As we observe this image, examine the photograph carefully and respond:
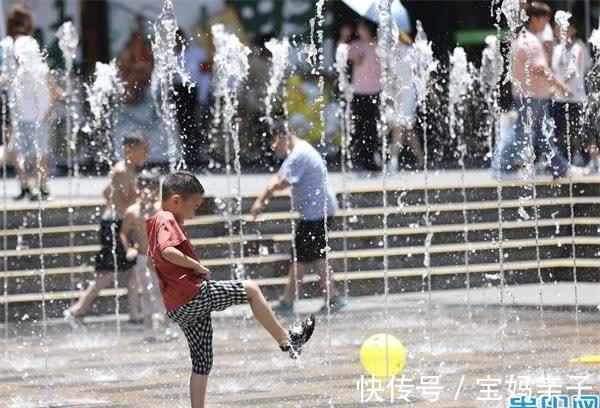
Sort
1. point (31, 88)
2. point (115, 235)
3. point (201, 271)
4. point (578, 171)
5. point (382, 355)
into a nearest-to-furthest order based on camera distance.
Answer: point (201, 271) < point (382, 355) < point (115, 235) < point (31, 88) < point (578, 171)

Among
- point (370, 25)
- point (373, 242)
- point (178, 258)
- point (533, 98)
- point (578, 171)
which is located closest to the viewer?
point (178, 258)

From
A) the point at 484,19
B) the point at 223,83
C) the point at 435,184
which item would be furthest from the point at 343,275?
the point at 484,19

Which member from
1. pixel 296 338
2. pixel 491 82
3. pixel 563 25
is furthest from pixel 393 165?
pixel 296 338

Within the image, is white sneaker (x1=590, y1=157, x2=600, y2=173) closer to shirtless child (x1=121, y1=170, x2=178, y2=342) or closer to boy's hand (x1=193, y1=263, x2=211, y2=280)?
shirtless child (x1=121, y1=170, x2=178, y2=342)

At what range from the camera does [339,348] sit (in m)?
10.1

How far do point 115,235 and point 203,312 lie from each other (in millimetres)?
4645

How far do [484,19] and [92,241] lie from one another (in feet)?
24.8

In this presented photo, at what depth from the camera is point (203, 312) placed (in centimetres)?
712

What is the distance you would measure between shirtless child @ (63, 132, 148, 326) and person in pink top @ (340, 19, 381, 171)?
4799mm

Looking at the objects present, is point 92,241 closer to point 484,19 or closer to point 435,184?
point 435,184

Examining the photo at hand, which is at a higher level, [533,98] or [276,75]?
[276,75]

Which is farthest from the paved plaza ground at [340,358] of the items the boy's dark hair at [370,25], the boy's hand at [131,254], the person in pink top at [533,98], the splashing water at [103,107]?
the splashing water at [103,107]

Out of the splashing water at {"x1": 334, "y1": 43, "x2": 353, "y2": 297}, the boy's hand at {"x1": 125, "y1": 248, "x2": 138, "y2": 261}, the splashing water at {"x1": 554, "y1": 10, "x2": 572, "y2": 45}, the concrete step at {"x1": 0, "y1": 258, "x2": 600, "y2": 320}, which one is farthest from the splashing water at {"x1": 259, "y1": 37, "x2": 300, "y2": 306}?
the boy's hand at {"x1": 125, "y1": 248, "x2": 138, "y2": 261}

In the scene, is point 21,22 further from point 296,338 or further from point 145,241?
point 296,338
